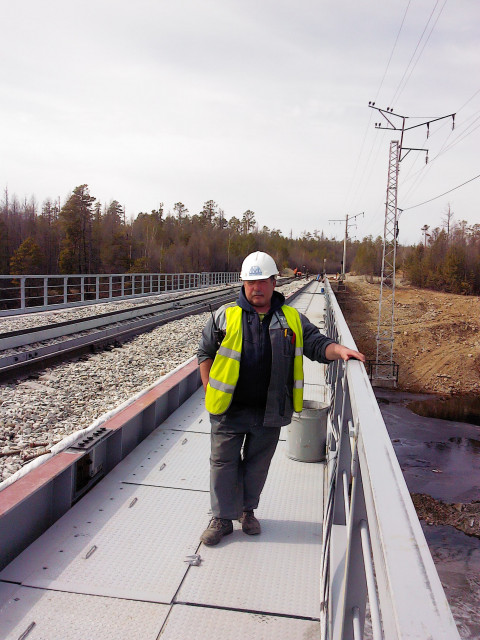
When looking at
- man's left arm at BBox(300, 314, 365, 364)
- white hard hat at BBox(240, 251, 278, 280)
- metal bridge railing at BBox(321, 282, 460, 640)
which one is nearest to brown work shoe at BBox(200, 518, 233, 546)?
metal bridge railing at BBox(321, 282, 460, 640)

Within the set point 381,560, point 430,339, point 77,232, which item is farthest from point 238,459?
point 77,232

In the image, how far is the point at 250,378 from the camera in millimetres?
3326

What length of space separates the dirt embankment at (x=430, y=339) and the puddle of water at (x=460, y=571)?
3.59 metres

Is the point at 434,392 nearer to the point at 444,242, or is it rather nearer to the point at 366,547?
the point at 366,547

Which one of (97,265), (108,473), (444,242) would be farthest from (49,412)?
(444,242)

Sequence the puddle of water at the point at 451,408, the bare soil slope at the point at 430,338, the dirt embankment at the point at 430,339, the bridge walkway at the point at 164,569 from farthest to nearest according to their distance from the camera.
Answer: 1. the bare soil slope at the point at 430,338
2. the dirt embankment at the point at 430,339
3. the puddle of water at the point at 451,408
4. the bridge walkway at the point at 164,569

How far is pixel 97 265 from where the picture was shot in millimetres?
77000

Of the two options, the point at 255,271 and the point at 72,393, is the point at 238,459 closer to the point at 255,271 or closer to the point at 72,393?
the point at 255,271

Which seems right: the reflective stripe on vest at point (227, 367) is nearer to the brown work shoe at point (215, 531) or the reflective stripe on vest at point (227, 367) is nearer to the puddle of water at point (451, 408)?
the brown work shoe at point (215, 531)

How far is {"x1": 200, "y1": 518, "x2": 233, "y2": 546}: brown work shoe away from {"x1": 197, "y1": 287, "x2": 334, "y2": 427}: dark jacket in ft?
2.67

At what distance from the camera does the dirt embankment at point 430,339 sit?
41.7 metres

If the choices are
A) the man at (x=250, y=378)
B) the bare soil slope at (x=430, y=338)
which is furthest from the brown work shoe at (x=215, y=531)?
the bare soil slope at (x=430, y=338)

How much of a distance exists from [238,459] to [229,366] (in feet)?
2.33

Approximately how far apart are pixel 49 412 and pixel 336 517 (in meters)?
4.45
